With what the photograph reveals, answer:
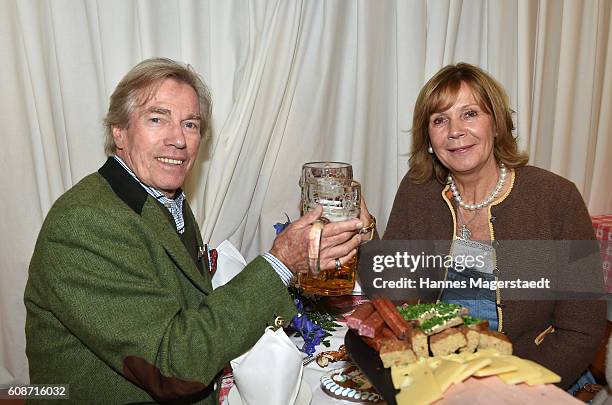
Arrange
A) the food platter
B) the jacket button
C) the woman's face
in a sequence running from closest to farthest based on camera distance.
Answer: the food platter < the jacket button < the woman's face

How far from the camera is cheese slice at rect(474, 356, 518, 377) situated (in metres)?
0.93

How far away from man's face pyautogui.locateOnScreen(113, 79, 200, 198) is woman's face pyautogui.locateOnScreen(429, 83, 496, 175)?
933 millimetres

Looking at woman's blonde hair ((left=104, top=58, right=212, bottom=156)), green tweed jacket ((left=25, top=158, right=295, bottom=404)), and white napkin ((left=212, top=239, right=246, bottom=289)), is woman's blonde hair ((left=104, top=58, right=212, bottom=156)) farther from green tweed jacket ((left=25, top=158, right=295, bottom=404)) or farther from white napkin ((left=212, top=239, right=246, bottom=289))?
white napkin ((left=212, top=239, right=246, bottom=289))

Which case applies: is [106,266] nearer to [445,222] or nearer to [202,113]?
[202,113]

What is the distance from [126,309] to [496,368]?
0.83 meters

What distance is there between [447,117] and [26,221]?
1.71 meters

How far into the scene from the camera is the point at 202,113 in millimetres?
1773

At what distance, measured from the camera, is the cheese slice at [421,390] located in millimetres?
904

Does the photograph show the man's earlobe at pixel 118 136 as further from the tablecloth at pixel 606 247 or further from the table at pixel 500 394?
the tablecloth at pixel 606 247

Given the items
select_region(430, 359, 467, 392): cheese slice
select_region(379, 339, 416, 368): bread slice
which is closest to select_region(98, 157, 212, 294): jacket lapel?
select_region(379, 339, 416, 368): bread slice

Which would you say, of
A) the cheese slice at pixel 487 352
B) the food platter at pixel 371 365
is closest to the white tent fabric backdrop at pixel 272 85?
the food platter at pixel 371 365

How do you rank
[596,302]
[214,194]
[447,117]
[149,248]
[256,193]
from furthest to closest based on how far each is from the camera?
[256,193] → [214,194] → [447,117] → [596,302] → [149,248]

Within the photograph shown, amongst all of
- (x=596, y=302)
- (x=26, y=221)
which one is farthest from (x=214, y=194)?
(x=596, y=302)

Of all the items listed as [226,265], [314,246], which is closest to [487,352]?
[314,246]
